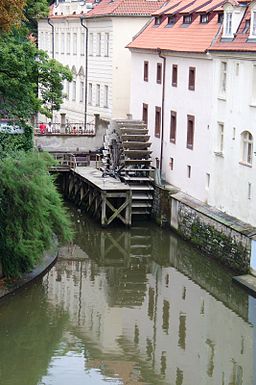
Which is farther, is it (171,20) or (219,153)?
(171,20)

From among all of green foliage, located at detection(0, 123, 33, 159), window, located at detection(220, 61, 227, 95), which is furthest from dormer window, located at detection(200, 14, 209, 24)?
green foliage, located at detection(0, 123, 33, 159)

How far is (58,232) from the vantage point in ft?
81.3

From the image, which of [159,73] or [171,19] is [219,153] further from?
[171,19]

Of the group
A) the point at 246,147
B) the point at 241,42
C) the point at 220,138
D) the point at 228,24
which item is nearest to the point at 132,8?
the point at 228,24

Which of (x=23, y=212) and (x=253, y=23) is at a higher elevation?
(x=253, y=23)

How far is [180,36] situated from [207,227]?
323 inches

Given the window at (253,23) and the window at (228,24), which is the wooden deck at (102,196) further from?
the window at (253,23)

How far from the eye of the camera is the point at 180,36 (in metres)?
31.4

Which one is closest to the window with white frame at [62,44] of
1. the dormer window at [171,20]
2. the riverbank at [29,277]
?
the dormer window at [171,20]

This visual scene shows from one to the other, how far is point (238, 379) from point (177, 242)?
38.6ft

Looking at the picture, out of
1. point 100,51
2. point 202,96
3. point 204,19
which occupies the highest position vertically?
point 204,19

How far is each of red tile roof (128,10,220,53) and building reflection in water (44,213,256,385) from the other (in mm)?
6746

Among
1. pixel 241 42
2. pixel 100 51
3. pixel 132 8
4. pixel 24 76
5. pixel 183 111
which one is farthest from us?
pixel 100 51

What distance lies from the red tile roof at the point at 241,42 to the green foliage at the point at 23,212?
6.83 m
